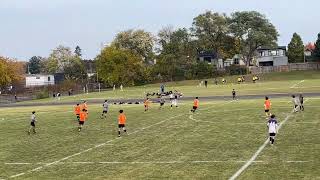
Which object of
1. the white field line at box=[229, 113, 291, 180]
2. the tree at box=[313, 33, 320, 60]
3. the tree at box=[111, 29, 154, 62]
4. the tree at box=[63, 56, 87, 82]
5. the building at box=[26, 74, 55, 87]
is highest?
the tree at box=[111, 29, 154, 62]

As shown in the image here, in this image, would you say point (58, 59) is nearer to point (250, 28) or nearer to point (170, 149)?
point (250, 28)

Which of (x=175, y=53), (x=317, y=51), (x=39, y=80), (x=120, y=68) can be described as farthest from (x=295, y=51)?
(x=39, y=80)

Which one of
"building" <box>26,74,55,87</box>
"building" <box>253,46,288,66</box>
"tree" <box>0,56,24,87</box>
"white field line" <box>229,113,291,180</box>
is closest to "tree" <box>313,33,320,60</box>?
"building" <box>253,46,288,66</box>

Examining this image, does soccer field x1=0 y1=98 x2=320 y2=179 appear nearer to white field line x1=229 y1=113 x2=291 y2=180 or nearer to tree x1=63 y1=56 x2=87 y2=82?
white field line x1=229 y1=113 x2=291 y2=180

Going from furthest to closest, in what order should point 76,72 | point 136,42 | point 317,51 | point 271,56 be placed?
point 271,56 < point 76,72 < point 136,42 < point 317,51

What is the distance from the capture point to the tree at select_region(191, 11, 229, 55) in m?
146

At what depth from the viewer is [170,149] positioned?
96.2 ft

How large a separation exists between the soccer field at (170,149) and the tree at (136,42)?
97.4 meters

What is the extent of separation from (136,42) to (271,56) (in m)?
47.0

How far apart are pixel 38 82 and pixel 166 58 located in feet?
139

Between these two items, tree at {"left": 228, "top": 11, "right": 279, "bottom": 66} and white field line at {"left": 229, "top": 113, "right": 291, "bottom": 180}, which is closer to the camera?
white field line at {"left": 229, "top": 113, "right": 291, "bottom": 180}

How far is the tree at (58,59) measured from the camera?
186m

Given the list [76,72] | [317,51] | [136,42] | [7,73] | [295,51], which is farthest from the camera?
[76,72]

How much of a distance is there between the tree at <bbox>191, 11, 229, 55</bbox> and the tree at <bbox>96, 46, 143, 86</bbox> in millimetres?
23447
